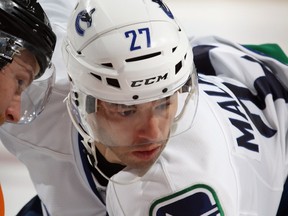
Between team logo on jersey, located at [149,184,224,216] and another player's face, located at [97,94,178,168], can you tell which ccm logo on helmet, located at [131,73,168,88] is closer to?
another player's face, located at [97,94,178,168]

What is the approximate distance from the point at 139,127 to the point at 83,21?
0.72 feet

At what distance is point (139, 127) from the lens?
1.19 m

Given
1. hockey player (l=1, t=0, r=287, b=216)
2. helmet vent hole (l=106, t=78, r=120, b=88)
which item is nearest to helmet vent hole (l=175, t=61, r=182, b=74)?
hockey player (l=1, t=0, r=287, b=216)

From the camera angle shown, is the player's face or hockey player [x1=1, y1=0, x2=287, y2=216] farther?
the player's face

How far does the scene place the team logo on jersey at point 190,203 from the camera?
3.89 ft

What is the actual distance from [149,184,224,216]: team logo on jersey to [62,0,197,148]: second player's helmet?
0.12 meters

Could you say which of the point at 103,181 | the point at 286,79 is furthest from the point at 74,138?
the point at 286,79

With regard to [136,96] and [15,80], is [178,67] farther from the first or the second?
[15,80]

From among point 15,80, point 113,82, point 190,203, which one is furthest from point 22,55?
point 190,203

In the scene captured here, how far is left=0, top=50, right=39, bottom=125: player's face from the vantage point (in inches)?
49.5

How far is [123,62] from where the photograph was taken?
3.72 feet

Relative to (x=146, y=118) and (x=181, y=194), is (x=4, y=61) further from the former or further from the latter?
(x=181, y=194)

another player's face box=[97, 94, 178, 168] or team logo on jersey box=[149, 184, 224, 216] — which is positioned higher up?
another player's face box=[97, 94, 178, 168]

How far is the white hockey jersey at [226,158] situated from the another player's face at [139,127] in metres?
0.03
